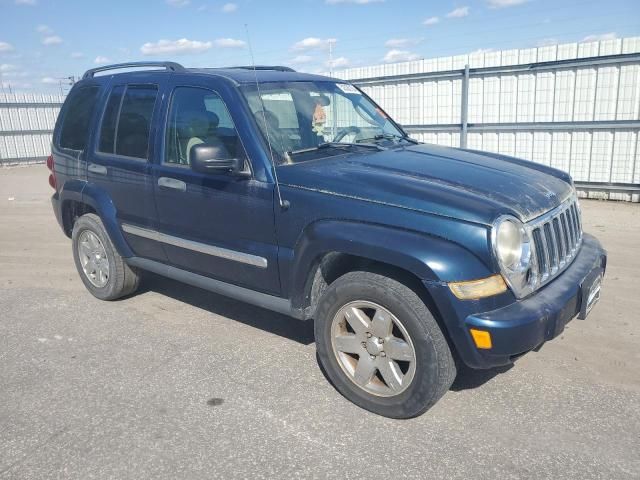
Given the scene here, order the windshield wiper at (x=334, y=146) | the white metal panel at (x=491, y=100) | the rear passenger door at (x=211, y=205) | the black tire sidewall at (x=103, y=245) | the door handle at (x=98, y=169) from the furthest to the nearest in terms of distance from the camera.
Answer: the white metal panel at (x=491, y=100), the black tire sidewall at (x=103, y=245), the door handle at (x=98, y=169), the windshield wiper at (x=334, y=146), the rear passenger door at (x=211, y=205)

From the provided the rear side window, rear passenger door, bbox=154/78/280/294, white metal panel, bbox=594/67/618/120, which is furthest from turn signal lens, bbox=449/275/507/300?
white metal panel, bbox=594/67/618/120

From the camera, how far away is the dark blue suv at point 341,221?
2793 millimetres

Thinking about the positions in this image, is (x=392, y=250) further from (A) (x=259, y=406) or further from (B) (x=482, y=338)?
(A) (x=259, y=406)

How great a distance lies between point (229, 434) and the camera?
304 centimetres

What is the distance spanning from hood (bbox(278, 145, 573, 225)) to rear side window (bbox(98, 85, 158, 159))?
147cm

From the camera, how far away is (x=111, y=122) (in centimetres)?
465

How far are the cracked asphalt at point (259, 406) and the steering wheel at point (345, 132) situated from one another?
1557 millimetres

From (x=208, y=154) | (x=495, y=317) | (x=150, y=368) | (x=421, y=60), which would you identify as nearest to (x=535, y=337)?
(x=495, y=317)

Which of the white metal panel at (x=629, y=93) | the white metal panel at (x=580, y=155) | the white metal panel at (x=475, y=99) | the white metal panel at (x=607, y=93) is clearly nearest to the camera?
the white metal panel at (x=629, y=93)

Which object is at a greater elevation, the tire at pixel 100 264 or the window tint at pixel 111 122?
the window tint at pixel 111 122

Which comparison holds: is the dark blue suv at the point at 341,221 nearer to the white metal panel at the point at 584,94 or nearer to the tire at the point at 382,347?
the tire at the point at 382,347

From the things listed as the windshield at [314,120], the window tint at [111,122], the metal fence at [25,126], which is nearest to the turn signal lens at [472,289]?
the windshield at [314,120]

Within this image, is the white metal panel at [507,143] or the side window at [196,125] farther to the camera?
the white metal panel at [507,143]

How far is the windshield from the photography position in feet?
12.0
